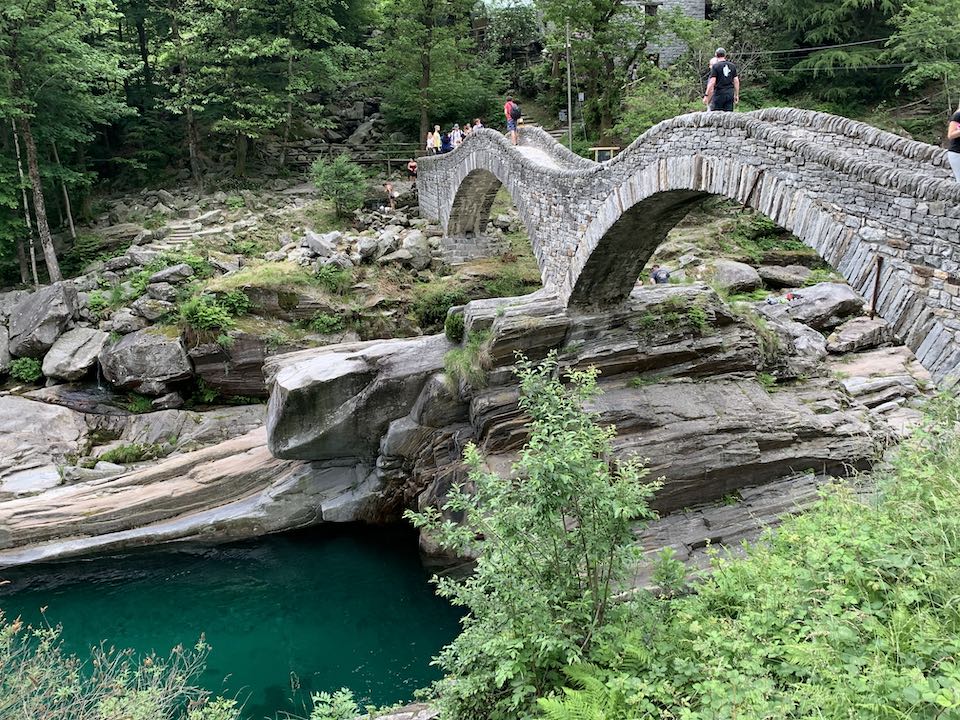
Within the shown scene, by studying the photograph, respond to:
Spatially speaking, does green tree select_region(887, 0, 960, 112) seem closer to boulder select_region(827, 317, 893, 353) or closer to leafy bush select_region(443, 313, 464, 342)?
boulder select_region(827, 317, 893, 353)

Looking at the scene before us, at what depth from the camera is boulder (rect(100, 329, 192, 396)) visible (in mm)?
15906

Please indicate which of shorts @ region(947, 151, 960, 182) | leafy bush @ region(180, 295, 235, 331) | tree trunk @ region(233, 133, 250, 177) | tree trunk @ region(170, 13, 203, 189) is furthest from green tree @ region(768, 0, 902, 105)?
leafy bush @ region(180, 295, 235, 331)

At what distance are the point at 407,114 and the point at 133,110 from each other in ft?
36.5

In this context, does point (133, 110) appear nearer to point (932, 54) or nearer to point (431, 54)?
point (431, 54)

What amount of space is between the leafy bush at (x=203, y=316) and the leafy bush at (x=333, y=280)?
2.73 m

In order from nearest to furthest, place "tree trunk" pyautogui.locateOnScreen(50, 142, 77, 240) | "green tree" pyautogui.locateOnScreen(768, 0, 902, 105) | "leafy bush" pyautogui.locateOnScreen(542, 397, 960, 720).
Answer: "leafy bush" pyautogui.locateOnScreen(542, 397, 960, 720) → "tree trunk" pyautogui.locateOnScreen(50, 142, 77, 240) → "green tree" pyautogui.locateOnScreen(768, 0, 902, 105)

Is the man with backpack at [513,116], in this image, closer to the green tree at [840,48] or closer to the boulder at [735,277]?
the boulder at [735,277]

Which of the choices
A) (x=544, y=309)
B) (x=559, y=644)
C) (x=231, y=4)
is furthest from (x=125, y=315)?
(x=559, y=644)

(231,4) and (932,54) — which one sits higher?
(231,4)

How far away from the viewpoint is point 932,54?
23906mm

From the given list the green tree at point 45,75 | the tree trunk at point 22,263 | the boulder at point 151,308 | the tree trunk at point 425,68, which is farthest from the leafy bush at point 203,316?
the tree trunk at point 425,68

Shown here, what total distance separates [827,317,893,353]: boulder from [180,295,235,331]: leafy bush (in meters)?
15.7

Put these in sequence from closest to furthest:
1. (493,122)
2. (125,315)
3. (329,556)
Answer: (329,556) → (125,315) → (493,122)

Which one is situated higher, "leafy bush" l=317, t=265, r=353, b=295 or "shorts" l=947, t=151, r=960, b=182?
"shorts" l=947, t=151, r=960, b=182
